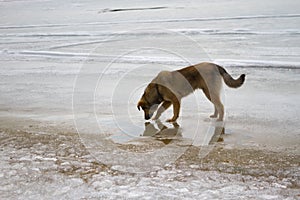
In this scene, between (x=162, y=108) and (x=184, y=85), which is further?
(x=162, y=108)

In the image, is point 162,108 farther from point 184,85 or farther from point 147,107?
point 184,85

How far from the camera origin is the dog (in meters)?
6.66

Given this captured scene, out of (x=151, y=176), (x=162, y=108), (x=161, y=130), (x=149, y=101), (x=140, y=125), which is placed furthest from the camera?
(x=162, y=108)

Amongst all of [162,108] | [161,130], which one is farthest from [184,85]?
[161,130]

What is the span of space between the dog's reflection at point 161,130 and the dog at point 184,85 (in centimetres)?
18

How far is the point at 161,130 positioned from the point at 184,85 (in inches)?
31.9

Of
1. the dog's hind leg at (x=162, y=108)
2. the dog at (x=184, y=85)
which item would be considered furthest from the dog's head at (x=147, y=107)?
the dog's hind leg at (x=162, y=108)

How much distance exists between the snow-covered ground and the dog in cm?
28

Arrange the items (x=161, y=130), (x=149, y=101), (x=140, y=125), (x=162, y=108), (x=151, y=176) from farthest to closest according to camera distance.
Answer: (x=162, y=108) → (x=149, y=101) → (x=140, y=125) → (x=161, y=130) → (x=151, y=176)

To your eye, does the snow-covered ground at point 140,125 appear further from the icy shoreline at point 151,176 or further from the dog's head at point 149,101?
the dog's head at point 149,101

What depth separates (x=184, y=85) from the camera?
6.72m

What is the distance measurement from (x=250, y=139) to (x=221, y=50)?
657cm

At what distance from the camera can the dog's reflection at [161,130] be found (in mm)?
6059

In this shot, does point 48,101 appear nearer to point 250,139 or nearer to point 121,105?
point 121,105
